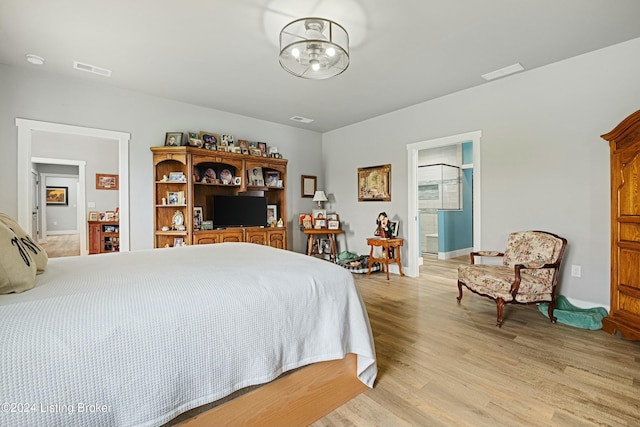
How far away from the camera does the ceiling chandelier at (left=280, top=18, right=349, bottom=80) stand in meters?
2.28

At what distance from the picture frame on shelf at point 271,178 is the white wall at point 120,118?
0.35m

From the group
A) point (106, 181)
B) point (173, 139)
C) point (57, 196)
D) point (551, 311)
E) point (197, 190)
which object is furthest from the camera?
point (57, 196)

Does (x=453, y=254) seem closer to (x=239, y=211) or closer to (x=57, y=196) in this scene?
(x=239, y=211)

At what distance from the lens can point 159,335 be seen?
1.04 m

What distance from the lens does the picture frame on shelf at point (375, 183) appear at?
5.04m

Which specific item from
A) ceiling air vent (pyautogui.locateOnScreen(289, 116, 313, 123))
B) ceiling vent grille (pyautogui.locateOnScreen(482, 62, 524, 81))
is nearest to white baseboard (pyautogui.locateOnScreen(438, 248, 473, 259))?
ceiling vent grille (pyautogui.locateOnScreen(482, 62, 524, 81))

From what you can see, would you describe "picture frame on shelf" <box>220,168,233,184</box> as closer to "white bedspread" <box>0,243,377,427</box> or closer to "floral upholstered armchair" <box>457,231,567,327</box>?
"white bedspread" <box>0,243,377,427</box>

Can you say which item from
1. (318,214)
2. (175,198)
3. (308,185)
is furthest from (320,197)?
(175,198)

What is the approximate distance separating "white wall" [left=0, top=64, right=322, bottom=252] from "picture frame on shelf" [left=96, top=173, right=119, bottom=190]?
3553 mm

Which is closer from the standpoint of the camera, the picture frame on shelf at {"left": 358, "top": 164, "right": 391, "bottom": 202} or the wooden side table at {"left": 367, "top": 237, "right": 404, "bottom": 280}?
the wooden side table at {"left": 367, "top": 237, "right": 404, "bottom": 280}

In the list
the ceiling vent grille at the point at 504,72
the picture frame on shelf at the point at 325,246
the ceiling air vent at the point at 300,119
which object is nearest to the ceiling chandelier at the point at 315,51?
the ceiling vent grille at the point at 504,72

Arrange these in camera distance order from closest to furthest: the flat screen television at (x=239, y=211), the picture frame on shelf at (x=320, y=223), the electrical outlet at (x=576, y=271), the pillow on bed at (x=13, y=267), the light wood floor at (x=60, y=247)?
the pillow on bed at (x=13, y=267) → the electrical outlet at (x=576, y=271) → the flat screen television at (x=239, y=211) → the picture frame on shelf at (x=320, y=223) → the light wood floor at (x=60, y=247)

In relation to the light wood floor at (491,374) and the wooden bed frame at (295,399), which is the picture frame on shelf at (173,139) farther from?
the wooden bed frame at (295,399)

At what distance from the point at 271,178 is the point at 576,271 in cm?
430
